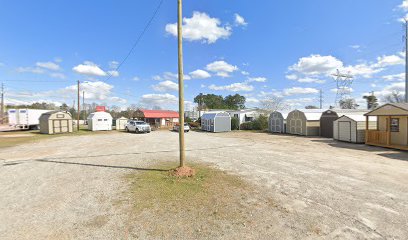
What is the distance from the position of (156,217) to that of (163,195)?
140 cm

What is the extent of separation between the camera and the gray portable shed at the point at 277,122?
34.8m

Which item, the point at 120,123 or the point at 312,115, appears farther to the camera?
the point at 120,123

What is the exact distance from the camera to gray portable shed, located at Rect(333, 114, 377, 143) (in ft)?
67.9

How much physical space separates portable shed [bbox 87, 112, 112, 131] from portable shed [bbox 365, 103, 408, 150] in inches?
1518

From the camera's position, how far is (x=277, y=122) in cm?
3622

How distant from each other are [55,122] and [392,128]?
41155 millimetres

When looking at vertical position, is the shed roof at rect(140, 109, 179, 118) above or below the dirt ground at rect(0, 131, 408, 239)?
above

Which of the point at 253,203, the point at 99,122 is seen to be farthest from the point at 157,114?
the point at 253,203

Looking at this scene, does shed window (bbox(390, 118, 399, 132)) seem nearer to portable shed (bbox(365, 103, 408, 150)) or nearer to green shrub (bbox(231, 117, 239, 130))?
portable shed (bbox(365, 103, 408, 150))

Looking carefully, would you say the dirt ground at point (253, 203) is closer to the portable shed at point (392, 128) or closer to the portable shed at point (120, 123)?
the portable shed at point (392, 128)

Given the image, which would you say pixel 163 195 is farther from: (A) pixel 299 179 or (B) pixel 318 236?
(A) pixel 299 179

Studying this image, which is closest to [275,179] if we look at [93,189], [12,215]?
[93,189]

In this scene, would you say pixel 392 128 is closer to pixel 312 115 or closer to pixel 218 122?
pixel 312 115

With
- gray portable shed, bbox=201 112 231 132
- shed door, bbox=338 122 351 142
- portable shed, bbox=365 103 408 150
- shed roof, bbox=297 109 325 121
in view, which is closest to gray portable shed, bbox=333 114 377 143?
shed door, bbox=338 122 351 142
